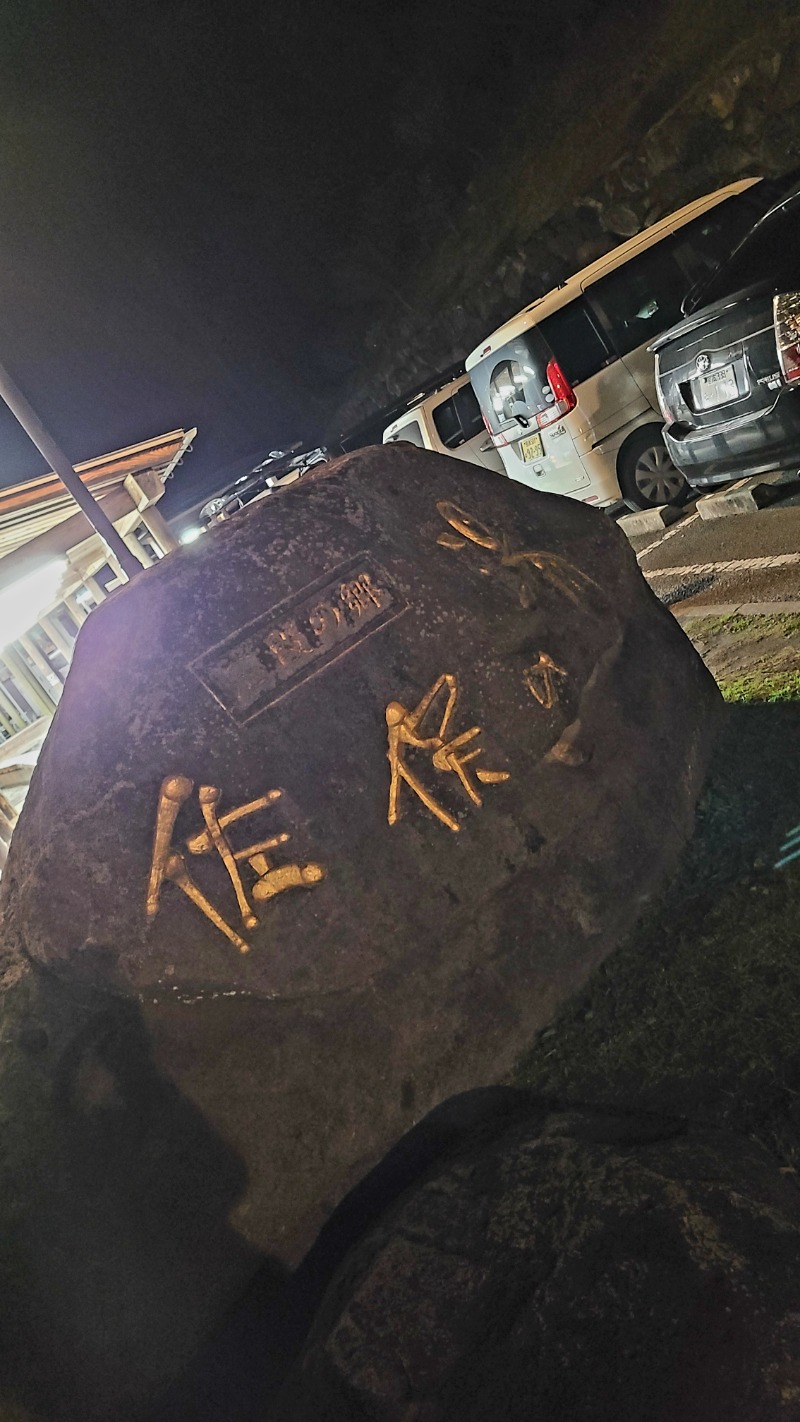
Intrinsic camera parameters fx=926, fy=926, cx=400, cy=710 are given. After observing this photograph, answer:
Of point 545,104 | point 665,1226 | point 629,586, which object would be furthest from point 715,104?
point 665,1226

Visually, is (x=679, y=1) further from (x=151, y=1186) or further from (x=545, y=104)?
(x=151, y=1186)

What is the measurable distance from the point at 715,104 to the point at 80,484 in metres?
13.2

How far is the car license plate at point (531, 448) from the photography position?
991 centimetres

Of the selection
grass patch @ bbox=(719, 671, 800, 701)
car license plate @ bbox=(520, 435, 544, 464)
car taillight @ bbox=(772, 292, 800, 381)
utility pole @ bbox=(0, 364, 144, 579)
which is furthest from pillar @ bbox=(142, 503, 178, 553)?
grass patch @ bbox=(719, 671, 800, 701)

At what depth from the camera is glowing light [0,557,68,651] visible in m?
8.88

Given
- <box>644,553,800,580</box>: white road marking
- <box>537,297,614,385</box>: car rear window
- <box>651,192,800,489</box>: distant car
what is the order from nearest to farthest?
<box>651,192,800,489</box>: distant car → <box>644,553,800,580</box>: white road marking → <box>537,297,614,385</box>: car rear window

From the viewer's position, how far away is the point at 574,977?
3.12m

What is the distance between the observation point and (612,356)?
29.8 feet

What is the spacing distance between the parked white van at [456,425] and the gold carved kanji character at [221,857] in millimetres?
10130

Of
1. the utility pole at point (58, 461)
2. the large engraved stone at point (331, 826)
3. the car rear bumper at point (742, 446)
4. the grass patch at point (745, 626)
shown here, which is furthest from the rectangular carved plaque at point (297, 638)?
the utility pole at point (58, 461)

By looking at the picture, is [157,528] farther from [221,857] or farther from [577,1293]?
[577,1293]

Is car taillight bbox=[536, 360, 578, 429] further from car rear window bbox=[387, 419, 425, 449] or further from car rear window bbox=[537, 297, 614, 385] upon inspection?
car rear window bbox=[387, 419, 425, 449]

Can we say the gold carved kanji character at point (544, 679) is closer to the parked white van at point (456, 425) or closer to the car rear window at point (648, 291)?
the car rear window at point (648, 291)

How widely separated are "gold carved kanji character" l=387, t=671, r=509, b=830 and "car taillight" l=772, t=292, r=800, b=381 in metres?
4.35
